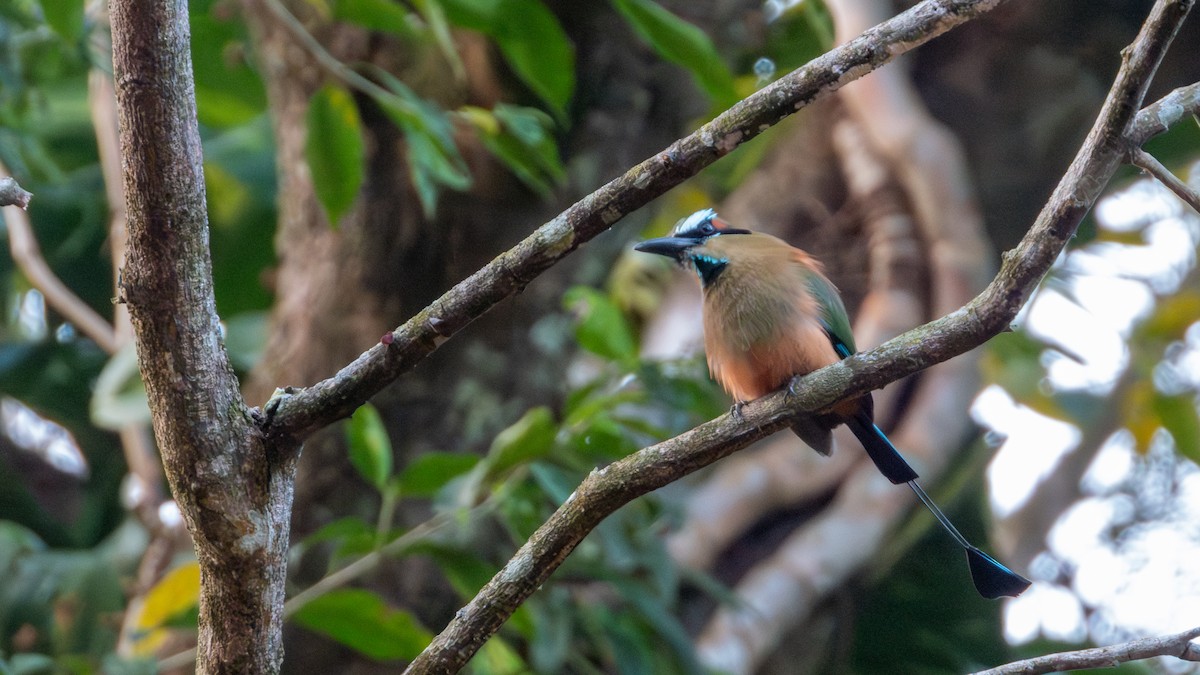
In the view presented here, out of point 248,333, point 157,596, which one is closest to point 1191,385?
point 248,333

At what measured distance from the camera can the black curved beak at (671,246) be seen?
2.54m

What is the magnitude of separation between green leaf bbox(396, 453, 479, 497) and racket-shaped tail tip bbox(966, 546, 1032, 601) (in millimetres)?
1463

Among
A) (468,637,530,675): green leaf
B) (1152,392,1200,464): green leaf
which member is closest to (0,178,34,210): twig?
(468,637,530,675): green leaf

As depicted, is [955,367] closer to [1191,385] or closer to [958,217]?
[958,217]

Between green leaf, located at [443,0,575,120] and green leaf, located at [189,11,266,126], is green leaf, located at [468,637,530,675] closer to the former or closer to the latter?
green leaf, located at [443,0,575,120]

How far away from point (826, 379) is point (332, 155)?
6.24ft

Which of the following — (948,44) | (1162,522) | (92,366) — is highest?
(92,366)

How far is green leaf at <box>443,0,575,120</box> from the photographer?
288cm

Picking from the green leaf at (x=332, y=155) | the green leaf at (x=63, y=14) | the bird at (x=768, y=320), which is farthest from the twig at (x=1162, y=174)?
the green leaf at (x=63, y=14)

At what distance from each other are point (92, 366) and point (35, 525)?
2.12 feet

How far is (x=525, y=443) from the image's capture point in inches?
113

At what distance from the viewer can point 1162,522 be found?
4984mm

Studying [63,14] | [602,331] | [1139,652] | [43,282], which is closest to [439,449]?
[602,331]

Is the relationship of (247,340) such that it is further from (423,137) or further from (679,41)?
(679,41)
